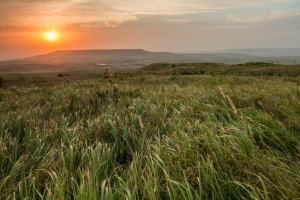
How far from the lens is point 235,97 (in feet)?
20.5

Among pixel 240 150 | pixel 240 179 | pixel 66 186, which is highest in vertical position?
pixel 240 150

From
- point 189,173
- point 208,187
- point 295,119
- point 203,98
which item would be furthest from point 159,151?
point 203,98

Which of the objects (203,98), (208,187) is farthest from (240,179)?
(203,98)

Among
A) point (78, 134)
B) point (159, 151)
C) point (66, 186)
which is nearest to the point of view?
point (66, 186)

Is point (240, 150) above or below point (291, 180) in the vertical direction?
above

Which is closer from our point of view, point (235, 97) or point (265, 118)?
point (265, 118)

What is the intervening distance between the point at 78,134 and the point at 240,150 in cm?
282

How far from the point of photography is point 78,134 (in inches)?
163

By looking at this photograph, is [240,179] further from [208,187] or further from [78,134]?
[78,134]

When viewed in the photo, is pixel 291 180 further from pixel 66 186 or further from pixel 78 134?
pixel 78 134

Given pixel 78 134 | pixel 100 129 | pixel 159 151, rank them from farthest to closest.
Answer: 1. pixel 100 129
2. pixel 78 134
3. pixel 159 151

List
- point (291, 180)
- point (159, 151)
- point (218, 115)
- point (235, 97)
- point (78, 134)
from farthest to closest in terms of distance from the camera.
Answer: point (235, 97) → point (218, 115) → point (78, 134) → point (159, 151) → point (291, 180)

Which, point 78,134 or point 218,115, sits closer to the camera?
point 78,134

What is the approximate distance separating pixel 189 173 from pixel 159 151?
635mm
